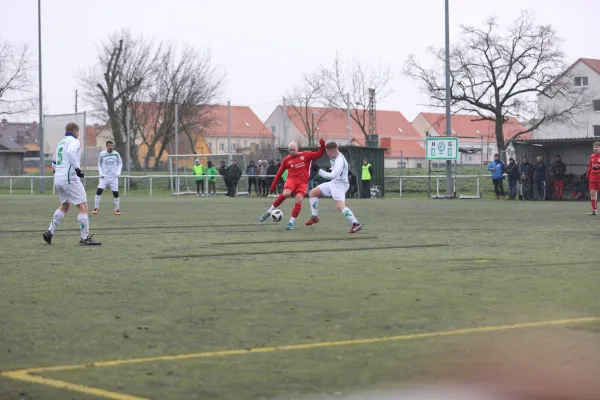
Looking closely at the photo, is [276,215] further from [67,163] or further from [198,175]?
[198,175]

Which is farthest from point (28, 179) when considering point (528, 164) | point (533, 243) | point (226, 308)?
point (226, 308)

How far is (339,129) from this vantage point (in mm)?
90688

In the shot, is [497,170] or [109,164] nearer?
[109,164]

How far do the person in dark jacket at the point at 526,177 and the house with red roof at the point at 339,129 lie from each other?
11.8 meters

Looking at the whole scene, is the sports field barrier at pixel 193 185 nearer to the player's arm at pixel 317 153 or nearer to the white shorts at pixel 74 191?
the player's arm at pixel 317 153

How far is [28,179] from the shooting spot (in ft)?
191

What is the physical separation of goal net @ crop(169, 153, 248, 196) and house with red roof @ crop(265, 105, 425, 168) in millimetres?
3671

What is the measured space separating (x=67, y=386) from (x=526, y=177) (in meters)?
37.1

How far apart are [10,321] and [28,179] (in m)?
52.4

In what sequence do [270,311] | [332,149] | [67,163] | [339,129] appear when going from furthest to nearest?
[339,129] < [332,149] < [67,163] < [270,311]

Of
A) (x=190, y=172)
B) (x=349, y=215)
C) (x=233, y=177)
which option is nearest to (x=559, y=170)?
(x=233, y=177)

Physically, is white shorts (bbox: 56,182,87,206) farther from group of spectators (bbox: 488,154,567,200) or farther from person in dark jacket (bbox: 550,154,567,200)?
person in dark jacket (bbox: 550,154,567,200)

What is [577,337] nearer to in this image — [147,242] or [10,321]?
[10,321]

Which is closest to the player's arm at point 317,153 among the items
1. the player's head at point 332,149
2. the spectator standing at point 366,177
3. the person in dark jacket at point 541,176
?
the player's head at point 332,149
